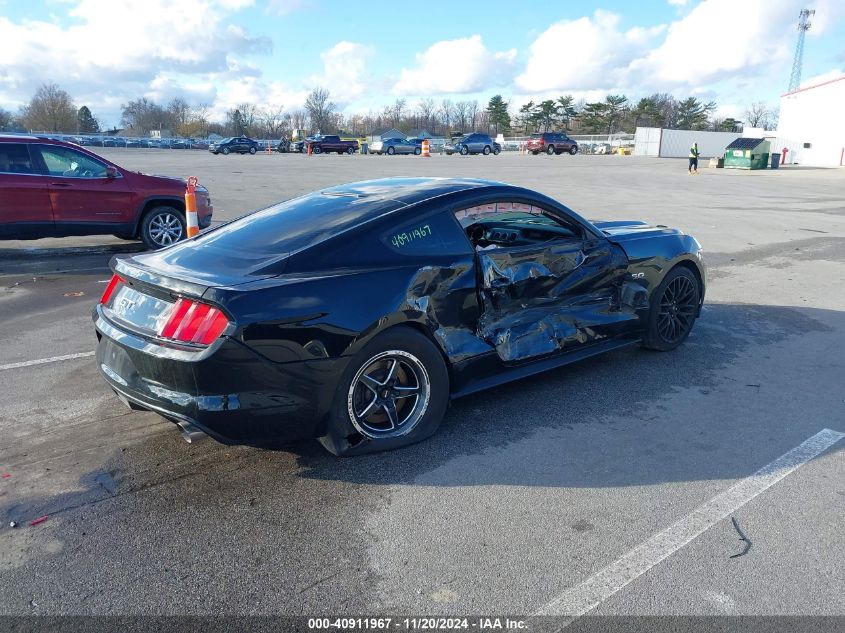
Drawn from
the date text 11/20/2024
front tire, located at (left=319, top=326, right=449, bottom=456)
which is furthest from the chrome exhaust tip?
the date text 11/20/2024

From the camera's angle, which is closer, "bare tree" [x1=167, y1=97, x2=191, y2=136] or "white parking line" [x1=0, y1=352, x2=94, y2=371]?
"white parking line" [x1=0, y1=352, x2=94, y2=371]

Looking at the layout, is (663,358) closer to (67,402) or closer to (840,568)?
(840,568)

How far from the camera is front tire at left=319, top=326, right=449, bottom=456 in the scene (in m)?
3.73

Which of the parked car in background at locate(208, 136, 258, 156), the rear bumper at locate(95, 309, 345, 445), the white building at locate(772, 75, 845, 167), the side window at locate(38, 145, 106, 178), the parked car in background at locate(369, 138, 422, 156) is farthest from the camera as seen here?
the parked car in background at locate(369, 138, 422, 156)

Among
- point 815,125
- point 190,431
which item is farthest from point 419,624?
point 815,125

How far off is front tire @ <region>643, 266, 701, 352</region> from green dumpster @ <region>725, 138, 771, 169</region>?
39937 mm

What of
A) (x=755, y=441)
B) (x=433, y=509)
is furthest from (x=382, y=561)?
(x=755, y=441)

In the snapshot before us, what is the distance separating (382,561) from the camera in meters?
2.99

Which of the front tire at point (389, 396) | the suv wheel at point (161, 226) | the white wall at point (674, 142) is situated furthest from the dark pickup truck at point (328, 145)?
the front tire at point (389, 396)

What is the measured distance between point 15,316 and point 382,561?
5750mm

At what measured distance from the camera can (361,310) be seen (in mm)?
3689

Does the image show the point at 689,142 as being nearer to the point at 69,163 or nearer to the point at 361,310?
the point at 69,163

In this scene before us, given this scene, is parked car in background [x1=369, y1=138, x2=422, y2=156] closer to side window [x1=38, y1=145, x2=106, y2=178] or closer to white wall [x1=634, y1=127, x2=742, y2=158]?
white wall [x1=634, y1=127, x2=742, y2=158]

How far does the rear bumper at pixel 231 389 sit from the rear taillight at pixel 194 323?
0.23 ft
